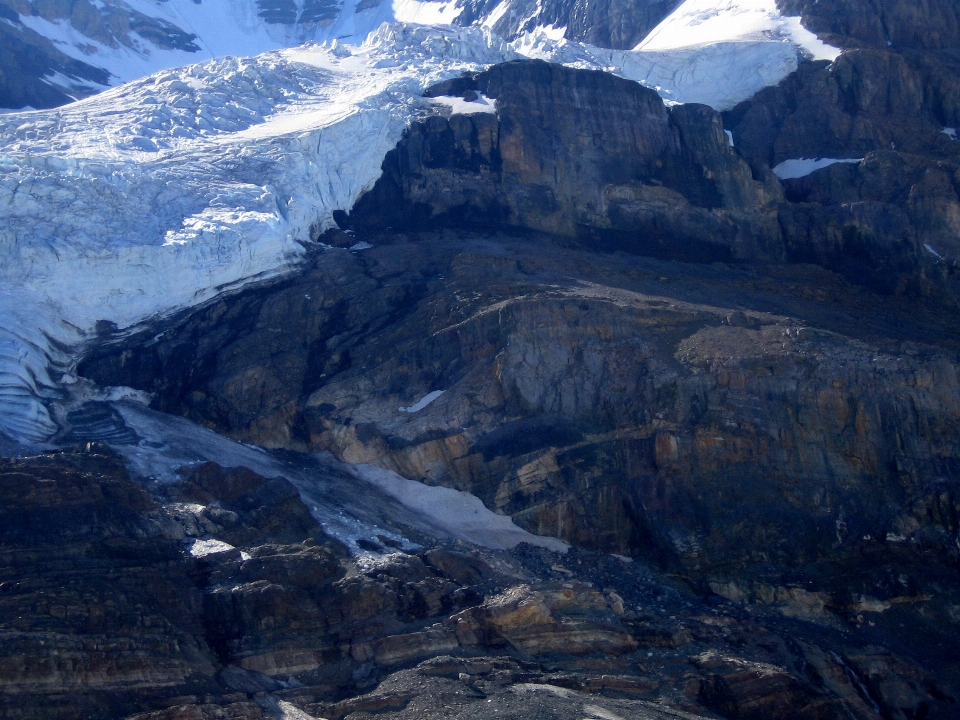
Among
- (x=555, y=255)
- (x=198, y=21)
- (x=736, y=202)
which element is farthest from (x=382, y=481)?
(x=198, y=21)

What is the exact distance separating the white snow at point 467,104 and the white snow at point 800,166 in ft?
38.0

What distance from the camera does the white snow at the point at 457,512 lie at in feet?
105

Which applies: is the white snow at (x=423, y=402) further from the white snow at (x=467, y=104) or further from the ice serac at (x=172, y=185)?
the white snow at (x=467, y=104)

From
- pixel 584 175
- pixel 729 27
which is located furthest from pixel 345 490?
pixel 729 27

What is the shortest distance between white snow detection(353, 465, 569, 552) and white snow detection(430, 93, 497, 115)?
699 inches

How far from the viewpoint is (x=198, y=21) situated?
8631 centimetres

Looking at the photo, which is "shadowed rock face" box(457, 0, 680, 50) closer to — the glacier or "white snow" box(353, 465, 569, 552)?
the glacier

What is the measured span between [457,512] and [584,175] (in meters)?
16.5

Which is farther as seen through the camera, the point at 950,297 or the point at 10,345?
the point at 950,297

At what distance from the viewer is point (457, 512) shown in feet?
108

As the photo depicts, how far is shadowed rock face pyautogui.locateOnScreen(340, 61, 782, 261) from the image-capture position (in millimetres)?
42938

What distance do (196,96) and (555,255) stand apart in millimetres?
17625

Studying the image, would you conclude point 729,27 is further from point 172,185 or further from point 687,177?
point 172,185

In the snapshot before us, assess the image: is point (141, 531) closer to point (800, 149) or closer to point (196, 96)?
point (196, 96)
